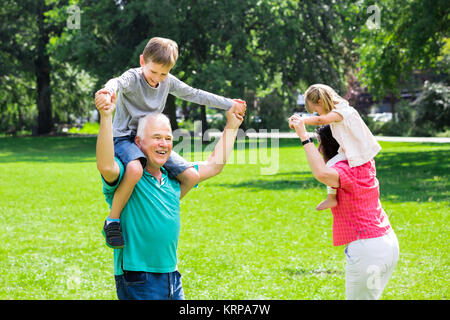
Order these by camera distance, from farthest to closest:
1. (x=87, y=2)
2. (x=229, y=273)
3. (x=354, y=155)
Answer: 1. (x=87, y=2)
2. (x=229, y=273)
3. (x=354, y=155)

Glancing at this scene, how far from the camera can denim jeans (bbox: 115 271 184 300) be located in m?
3.07

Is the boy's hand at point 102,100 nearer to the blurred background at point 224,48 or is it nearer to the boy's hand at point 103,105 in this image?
the boy's hand at point 103,105

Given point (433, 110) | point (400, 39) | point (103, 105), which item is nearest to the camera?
point (103, 105)

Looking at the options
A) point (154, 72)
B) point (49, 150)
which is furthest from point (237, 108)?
point (49, 150)

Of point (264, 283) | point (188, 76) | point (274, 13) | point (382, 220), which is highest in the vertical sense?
point (274, 13)

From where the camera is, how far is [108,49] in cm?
3228

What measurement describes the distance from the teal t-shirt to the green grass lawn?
3203mm

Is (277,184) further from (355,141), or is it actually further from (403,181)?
(355,141)

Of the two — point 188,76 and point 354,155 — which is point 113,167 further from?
point 188,76

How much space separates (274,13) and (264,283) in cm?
2695

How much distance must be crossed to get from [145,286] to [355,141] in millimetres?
1474

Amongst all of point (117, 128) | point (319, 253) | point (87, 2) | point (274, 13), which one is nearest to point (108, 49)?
point (87, 2)

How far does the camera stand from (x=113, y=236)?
3.07 m

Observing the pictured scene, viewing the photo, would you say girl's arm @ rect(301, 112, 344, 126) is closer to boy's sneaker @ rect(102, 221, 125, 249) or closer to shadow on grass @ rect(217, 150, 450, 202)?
boy's sneaker @ rect(102, 221, 125, 249)
